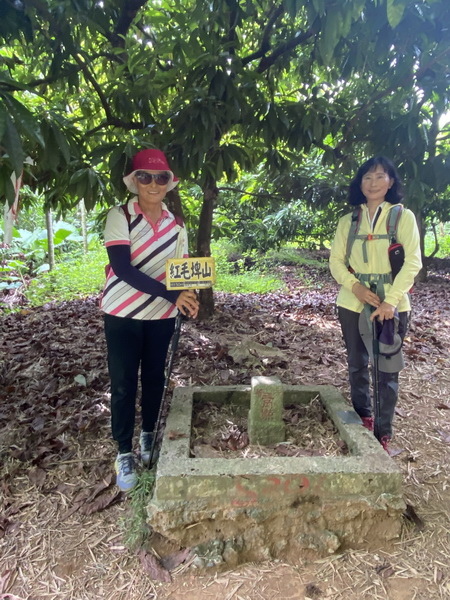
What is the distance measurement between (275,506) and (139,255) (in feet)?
4.56

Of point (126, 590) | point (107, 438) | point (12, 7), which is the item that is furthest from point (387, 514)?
point (12, 7)

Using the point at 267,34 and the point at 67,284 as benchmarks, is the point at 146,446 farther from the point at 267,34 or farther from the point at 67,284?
the point at 67,284

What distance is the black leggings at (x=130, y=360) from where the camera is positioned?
7.33ft

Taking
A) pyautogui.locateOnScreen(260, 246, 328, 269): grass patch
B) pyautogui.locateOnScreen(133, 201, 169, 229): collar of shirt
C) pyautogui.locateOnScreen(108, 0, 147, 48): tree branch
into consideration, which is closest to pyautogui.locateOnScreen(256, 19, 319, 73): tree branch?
pyautogui.locateOnScreen(108, 0, 147, 48): tree branch

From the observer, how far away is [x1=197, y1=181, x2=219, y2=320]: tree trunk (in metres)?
4.49

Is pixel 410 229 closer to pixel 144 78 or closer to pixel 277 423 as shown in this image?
pixel 277 423

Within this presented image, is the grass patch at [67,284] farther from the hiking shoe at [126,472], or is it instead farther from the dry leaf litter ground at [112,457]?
the hiking shoe at [126,472]

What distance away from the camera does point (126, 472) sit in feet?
7.57

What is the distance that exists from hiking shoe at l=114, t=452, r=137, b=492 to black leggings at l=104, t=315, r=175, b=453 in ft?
0.14

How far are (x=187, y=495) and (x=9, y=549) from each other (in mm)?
905

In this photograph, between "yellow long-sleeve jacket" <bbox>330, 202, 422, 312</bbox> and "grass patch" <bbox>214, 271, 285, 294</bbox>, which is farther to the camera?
"grass patch" <bbox>214, 271, 285, 294</bbox>

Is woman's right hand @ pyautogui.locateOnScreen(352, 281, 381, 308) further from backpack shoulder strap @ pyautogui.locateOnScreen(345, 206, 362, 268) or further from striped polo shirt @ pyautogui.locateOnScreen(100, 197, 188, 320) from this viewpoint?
striped polo shirt @ pyautogui.locateOnScreen(100, 197, 188, 320)

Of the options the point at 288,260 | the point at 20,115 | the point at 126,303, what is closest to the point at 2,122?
the point at 20,115

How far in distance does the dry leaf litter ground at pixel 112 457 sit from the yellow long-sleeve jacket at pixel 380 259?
1051 mm
